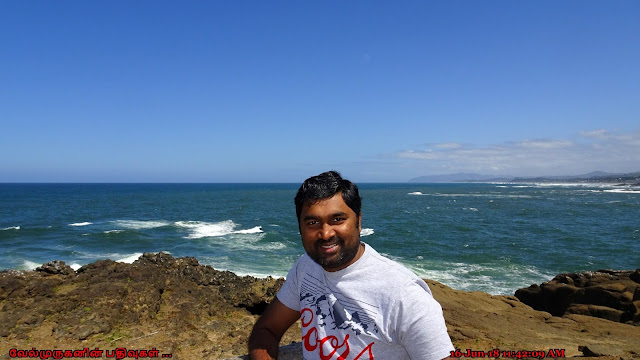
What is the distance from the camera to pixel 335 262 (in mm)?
2027

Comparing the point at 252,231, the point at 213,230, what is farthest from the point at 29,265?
the point at 252,231

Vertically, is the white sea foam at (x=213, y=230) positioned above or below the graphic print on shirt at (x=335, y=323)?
below

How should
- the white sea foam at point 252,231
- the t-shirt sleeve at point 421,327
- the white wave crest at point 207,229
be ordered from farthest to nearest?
the white sea foam at point 252,231 < the white wave crest at point 207,229 < the t-shirt sleeve at point 421,327

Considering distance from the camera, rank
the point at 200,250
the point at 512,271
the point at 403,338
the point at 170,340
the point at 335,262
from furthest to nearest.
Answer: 1. the point at 200,250
2. the point at 512,271
3. the point at 170,340
4. the point at 335,262
5. the point at 403,338

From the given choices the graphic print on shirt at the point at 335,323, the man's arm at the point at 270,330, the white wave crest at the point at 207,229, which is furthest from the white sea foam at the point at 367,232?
the graphic print on shirt at the point at 335,323

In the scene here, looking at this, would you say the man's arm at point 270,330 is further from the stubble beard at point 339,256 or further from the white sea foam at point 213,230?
the white sea foam at point 213,230

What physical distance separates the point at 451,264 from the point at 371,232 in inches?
451

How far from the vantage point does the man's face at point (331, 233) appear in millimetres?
2031

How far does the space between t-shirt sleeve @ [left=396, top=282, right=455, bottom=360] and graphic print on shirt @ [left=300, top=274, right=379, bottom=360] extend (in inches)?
6.5

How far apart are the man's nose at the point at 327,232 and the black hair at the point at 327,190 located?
0.50 feet

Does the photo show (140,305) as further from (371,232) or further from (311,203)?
(371,232)

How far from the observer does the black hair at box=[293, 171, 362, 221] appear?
6.75 ft

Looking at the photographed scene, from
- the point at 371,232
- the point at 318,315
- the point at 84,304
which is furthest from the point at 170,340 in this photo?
the point at 371,232

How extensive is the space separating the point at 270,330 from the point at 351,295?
0.79 metres
